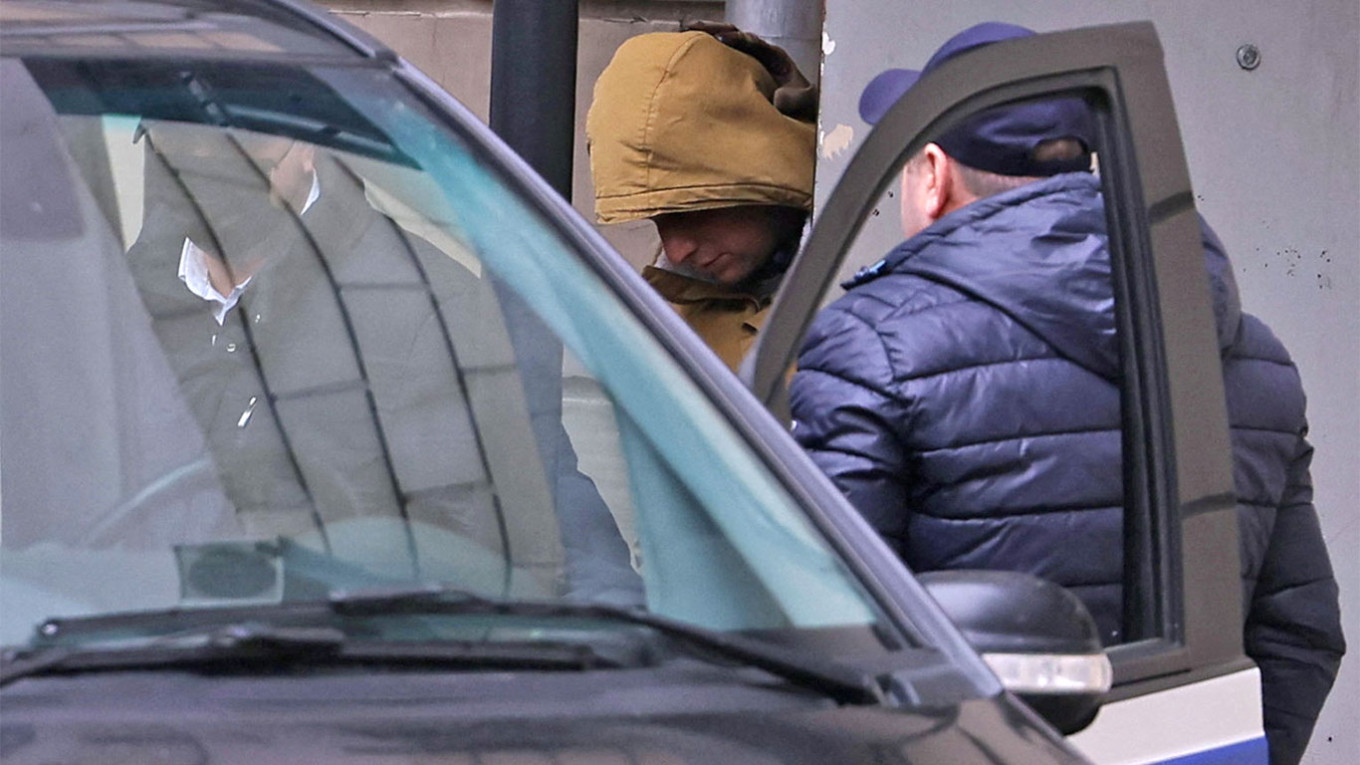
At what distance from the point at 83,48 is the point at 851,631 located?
889 mm

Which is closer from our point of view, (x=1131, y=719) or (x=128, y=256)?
(x=128, y=256)

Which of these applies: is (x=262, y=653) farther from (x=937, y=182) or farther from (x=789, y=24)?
(x=789, y=24)

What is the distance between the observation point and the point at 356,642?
1.50 metres

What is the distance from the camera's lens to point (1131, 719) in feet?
7.37

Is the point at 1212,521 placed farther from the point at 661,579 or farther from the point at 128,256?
the point at 128,256

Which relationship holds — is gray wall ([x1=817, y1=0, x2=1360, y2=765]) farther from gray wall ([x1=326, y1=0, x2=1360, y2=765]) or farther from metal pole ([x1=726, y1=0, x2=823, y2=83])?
metal pole ([x1=726, y1=0, x2=823, y2=83])

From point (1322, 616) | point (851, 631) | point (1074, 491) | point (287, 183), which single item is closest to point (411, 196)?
point (287, 183)

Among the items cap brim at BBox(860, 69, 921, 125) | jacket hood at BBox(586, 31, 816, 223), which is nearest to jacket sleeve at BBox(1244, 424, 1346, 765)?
cap brim at BBox(860, 69, 921, 125)

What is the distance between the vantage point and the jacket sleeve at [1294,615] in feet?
9.14

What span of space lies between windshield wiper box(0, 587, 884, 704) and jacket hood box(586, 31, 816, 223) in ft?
7.01

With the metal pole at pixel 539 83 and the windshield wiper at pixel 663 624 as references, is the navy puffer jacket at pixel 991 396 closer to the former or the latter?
the windshield wiper at pixel 663 624

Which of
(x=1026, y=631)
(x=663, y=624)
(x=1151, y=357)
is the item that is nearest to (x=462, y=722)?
(x=663, y=624)

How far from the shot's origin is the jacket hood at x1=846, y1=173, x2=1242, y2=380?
248cm

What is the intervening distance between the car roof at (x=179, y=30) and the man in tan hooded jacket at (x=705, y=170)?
5.29 ft
